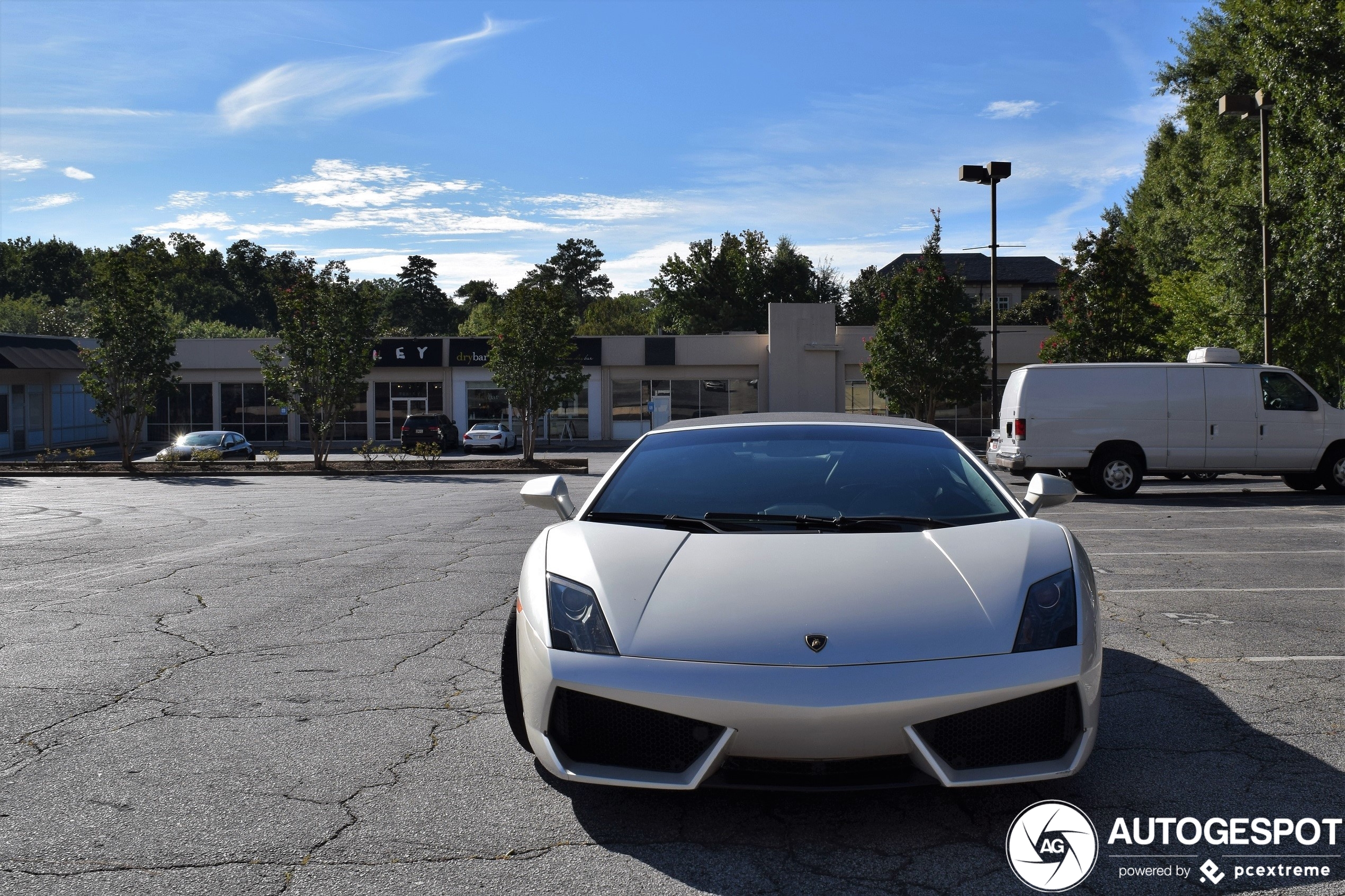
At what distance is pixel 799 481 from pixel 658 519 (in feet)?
2.63

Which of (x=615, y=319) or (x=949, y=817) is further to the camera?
(x=615, y=319)

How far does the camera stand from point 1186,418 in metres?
16.8

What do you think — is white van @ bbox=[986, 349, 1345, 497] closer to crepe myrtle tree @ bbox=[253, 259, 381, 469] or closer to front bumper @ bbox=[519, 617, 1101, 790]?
front bumper @ bbox=[519, 617, 1101, 790]

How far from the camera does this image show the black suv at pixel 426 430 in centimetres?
4088

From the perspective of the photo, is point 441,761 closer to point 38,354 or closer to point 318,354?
point 318,354

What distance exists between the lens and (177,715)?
4625mm

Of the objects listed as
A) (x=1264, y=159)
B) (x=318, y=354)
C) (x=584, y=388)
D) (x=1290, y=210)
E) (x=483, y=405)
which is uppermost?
(x=1264, y=159)

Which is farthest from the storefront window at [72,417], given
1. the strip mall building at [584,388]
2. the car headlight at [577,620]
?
the car headlight at [577,620]

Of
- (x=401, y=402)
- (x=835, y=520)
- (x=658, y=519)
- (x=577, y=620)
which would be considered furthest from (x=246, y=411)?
(x=577, y=620)

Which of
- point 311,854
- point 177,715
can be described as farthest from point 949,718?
point 177,715

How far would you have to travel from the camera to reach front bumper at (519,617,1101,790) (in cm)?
301

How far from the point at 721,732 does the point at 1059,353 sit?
3061 cm

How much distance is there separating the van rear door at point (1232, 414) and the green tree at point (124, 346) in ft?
84.4

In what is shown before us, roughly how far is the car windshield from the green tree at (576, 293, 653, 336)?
3187 inches
